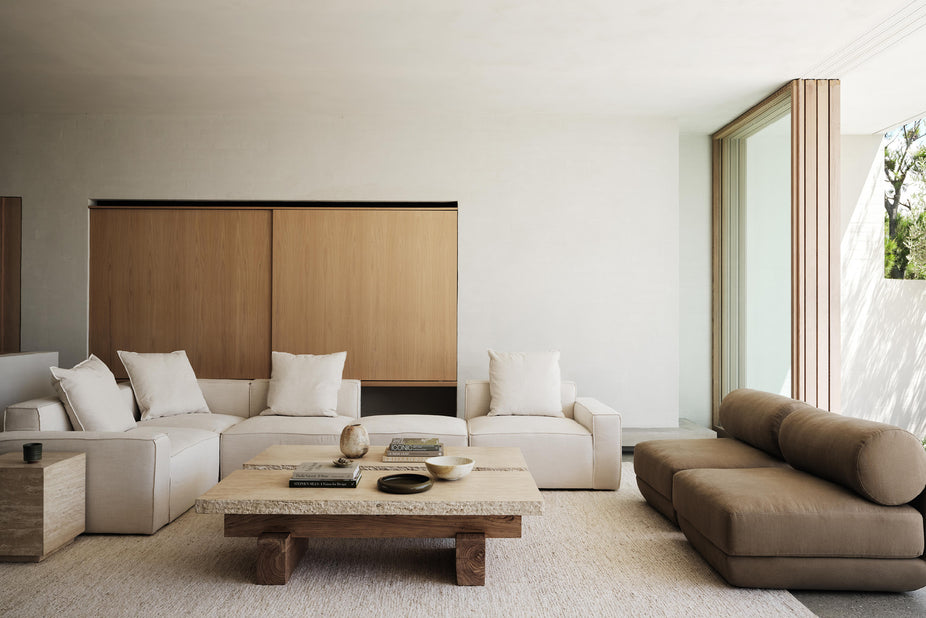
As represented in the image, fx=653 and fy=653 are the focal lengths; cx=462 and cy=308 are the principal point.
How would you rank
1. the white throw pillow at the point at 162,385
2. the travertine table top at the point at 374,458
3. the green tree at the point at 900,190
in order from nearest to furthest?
1. the travertine table top at the point at 374,458
2. the white throw pillow at the point at 162,385
3. the green tree at the point at 900,190

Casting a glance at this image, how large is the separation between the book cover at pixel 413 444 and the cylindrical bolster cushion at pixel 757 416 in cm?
170

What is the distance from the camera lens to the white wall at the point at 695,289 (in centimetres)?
604

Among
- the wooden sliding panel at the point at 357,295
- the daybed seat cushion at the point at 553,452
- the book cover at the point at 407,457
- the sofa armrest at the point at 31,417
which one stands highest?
the wooden sliding panel at the point at 357,295

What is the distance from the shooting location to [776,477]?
289 cm

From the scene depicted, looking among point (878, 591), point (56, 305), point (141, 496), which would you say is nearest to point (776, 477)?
point (878, 591)

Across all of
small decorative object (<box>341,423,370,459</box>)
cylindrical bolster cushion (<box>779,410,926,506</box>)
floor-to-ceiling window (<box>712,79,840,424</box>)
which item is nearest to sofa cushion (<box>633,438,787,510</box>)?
cylindrical bolster cushion (<box>779,410,926,506</box>)

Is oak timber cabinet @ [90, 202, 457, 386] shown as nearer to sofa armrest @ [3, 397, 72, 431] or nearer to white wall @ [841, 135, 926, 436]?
sofa armrest @ [3, 397, 72, 431]

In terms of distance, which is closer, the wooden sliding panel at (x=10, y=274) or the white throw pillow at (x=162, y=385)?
the white throw pillow at (x=162, y=385)

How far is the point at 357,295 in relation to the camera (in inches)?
215

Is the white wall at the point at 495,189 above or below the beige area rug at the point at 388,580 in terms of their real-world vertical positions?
above

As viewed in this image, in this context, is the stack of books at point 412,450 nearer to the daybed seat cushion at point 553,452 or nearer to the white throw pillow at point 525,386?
the daybed seat cushion at point 553,452

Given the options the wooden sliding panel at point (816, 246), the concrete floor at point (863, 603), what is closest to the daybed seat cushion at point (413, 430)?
the concrete floor at point (863, 603)

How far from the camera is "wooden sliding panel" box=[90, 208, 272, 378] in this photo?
215 inches

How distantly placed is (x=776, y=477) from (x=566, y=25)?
2686mm
